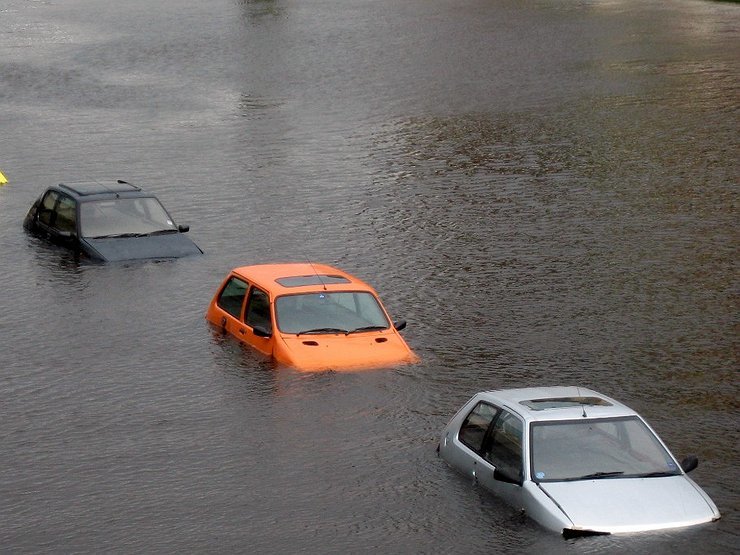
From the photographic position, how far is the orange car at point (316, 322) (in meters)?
20.3

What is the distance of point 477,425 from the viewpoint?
15383mm

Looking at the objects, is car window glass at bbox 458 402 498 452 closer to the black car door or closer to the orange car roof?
the orange car roof

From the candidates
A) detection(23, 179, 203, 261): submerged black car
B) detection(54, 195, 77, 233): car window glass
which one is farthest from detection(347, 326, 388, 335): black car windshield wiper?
detection(54, 195, 77, 233): car window glass

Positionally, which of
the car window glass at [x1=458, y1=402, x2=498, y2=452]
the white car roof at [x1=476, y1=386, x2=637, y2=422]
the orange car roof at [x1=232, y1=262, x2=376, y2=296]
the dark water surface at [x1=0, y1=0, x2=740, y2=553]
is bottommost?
the dark water surface at [x1=0, y1=0, x2=740, y2=553]

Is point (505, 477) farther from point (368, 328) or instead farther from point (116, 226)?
point (116, 226)

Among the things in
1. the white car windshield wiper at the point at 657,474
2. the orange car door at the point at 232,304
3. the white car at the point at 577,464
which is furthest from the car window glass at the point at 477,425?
the orange car door at the point at 232,304

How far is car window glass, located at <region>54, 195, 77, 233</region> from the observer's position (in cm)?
3009

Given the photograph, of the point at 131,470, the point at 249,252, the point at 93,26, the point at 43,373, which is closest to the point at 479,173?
the point at 249,252

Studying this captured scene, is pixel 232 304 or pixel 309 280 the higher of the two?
pixel 309 280

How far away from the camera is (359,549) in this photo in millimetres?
14289

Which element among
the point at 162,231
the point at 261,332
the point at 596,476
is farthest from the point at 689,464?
the point at 162,231

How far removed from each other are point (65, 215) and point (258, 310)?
10437 mm

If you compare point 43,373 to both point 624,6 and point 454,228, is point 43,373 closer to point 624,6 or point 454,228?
point 454,228

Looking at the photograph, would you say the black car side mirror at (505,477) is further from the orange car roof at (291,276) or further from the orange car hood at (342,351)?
the orange car roof at (291,276)
